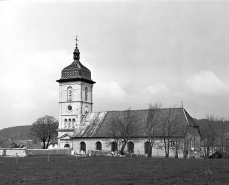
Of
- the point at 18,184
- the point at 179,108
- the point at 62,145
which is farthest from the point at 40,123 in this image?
the point at 18,184

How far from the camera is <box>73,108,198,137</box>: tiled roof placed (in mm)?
72938

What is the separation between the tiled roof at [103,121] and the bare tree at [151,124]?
1379mm

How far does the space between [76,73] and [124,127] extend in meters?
18.8

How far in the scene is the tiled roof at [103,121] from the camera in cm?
7294

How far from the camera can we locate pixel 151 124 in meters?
67.8

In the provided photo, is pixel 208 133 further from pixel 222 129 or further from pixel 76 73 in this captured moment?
pixel 76 73

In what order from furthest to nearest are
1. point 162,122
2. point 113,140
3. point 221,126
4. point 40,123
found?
1. point 40,123
2. point 221,126
3. point 113,140
4. point 162,122

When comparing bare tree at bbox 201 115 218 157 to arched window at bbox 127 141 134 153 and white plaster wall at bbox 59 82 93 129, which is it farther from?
white plaster wall at bbox 59 82 93 129

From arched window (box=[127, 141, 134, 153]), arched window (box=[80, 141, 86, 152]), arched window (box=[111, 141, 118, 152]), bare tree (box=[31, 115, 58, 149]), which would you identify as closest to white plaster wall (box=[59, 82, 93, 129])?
arched window (box=[80, 141, 86, 152])

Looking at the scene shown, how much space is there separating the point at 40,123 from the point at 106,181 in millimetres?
94909

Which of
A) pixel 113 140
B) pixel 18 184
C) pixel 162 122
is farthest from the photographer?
pixel 113 140

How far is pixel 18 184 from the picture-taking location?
20891 mm

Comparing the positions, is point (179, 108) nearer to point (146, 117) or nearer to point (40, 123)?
point (146, 117)

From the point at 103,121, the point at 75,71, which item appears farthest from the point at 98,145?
the point at 75,71
